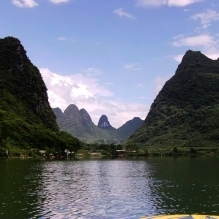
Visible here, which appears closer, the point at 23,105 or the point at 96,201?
the point at 96,201

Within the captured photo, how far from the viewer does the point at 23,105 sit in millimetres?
162375

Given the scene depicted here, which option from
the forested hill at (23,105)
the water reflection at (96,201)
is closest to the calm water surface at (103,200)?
the water reflection at (96,201)

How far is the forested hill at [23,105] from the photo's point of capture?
11597cm

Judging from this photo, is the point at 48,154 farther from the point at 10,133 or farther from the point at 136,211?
the point at 136,211

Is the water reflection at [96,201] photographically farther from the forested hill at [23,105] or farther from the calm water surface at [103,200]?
the forested hill at [23,105]

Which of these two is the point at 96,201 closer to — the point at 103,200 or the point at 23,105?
the point at 103,200

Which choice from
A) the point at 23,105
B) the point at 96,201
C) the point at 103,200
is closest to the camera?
the point at 96,201

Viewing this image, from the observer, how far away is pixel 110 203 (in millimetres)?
31016

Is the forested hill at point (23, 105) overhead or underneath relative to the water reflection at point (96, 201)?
overhead

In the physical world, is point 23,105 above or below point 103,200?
above

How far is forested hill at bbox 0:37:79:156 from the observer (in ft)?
380

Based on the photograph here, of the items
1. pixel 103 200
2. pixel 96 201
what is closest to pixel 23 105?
pixel 103 200

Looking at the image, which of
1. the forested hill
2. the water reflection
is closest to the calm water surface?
the water reflection

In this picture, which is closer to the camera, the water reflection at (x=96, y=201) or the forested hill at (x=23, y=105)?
the water reflection at (x=96, y=201)
